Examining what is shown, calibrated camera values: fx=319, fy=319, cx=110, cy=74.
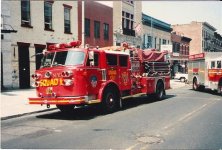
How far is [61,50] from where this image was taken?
1227 centimetres

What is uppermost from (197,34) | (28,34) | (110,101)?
(197,34)

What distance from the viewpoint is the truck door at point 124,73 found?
45.7 ft

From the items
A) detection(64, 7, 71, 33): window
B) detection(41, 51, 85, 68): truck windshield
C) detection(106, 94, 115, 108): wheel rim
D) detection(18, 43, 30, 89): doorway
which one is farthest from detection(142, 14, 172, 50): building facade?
detection(41, 51, 85, 68): truck windshield

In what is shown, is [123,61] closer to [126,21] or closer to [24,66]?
[24,66]

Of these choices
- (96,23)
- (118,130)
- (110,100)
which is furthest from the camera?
(96,23)

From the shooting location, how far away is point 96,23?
32.5 m

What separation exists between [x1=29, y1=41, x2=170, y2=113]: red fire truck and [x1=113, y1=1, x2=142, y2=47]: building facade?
71.5 feet

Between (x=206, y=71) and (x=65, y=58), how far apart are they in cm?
1347

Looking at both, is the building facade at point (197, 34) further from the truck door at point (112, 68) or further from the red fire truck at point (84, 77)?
the truck door at point (112, 68)

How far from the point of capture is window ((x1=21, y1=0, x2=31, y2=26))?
2347 centimetres

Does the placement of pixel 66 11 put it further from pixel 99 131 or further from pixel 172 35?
pixel 172 35

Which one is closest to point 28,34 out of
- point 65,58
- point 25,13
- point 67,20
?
point 25,13

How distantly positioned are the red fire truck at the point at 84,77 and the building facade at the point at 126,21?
21.8m

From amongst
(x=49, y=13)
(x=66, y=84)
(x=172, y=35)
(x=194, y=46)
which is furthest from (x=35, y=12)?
(x=194, y=46)
